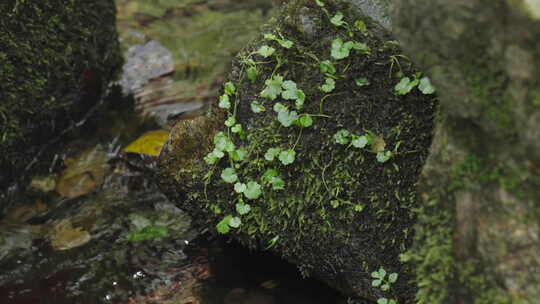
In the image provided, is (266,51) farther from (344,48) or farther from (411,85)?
(411,85)

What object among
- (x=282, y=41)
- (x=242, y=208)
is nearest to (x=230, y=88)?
(x=282, y=41)

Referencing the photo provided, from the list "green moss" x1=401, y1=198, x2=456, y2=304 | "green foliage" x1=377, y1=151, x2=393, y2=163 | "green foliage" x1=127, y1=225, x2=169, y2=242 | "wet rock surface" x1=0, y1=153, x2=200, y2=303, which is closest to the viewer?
"green moss" x1=401, y1=198, x2=456, y2=304

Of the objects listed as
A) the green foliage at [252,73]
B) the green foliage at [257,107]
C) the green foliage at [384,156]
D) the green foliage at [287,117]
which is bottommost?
the green foliage at [384,156]

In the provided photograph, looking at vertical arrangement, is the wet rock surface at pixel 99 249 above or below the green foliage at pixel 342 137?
below

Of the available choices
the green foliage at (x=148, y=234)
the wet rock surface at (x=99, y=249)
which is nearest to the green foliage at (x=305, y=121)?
the wet rock surface at (x=99, y=249)

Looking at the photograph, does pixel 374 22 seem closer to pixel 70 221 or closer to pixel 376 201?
pixel 376 201

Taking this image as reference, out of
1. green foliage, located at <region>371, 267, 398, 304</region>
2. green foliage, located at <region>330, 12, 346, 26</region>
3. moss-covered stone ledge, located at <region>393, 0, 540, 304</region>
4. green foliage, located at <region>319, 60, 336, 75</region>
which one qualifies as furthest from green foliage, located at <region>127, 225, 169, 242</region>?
moss-covered stone ledge, located at <region>393, 0, 540, 304</region>

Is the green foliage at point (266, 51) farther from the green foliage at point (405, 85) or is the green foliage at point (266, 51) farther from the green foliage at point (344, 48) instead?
the green foliage at point (405, 85)

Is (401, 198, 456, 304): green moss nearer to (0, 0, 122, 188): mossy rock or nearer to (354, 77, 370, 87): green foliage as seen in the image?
(354, 77, 370, 87): green foliage
